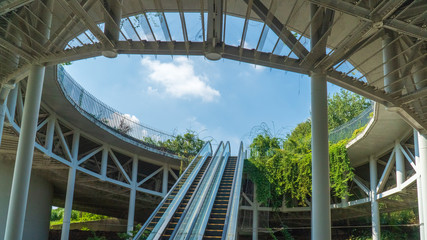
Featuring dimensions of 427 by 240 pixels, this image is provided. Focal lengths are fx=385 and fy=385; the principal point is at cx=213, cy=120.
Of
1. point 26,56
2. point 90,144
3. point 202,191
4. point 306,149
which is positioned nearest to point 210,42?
point 26,56

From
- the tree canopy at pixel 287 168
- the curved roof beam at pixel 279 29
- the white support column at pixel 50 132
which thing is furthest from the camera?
the tree canopy at pixel 287 168

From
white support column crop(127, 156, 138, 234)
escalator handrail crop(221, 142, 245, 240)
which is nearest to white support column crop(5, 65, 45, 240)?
escalator handrail crop(221, 142, 245, 240)

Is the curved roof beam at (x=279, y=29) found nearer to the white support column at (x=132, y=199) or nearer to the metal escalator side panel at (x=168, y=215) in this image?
the metal escalator side panel at (x=168, y=215)

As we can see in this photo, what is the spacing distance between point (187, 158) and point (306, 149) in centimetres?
709

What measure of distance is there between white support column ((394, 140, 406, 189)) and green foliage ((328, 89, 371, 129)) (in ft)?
57.0

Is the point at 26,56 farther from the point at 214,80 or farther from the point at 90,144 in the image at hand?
the point at 214,80

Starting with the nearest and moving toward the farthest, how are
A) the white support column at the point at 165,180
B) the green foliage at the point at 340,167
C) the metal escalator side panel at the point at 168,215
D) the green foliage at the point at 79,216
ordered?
the metal escalator side panel at the point at 168,215 → the green foliage at the point at 340,167 → the white support column at the point at 165,180 → the green foliage at the point at 79,216

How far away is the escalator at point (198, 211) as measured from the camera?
32.9 feet

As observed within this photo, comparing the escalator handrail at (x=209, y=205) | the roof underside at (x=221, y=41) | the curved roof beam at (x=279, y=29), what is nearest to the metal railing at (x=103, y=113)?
the roof underside at (x=221, y=41)

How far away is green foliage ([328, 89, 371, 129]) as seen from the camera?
33219 millimetres

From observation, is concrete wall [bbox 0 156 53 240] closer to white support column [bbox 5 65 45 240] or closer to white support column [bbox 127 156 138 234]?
white support column [bbox 127 156 138 234]

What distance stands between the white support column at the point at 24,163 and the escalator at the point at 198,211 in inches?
107

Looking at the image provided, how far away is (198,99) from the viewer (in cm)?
11919

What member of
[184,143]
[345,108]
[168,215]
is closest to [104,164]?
[184,143]
